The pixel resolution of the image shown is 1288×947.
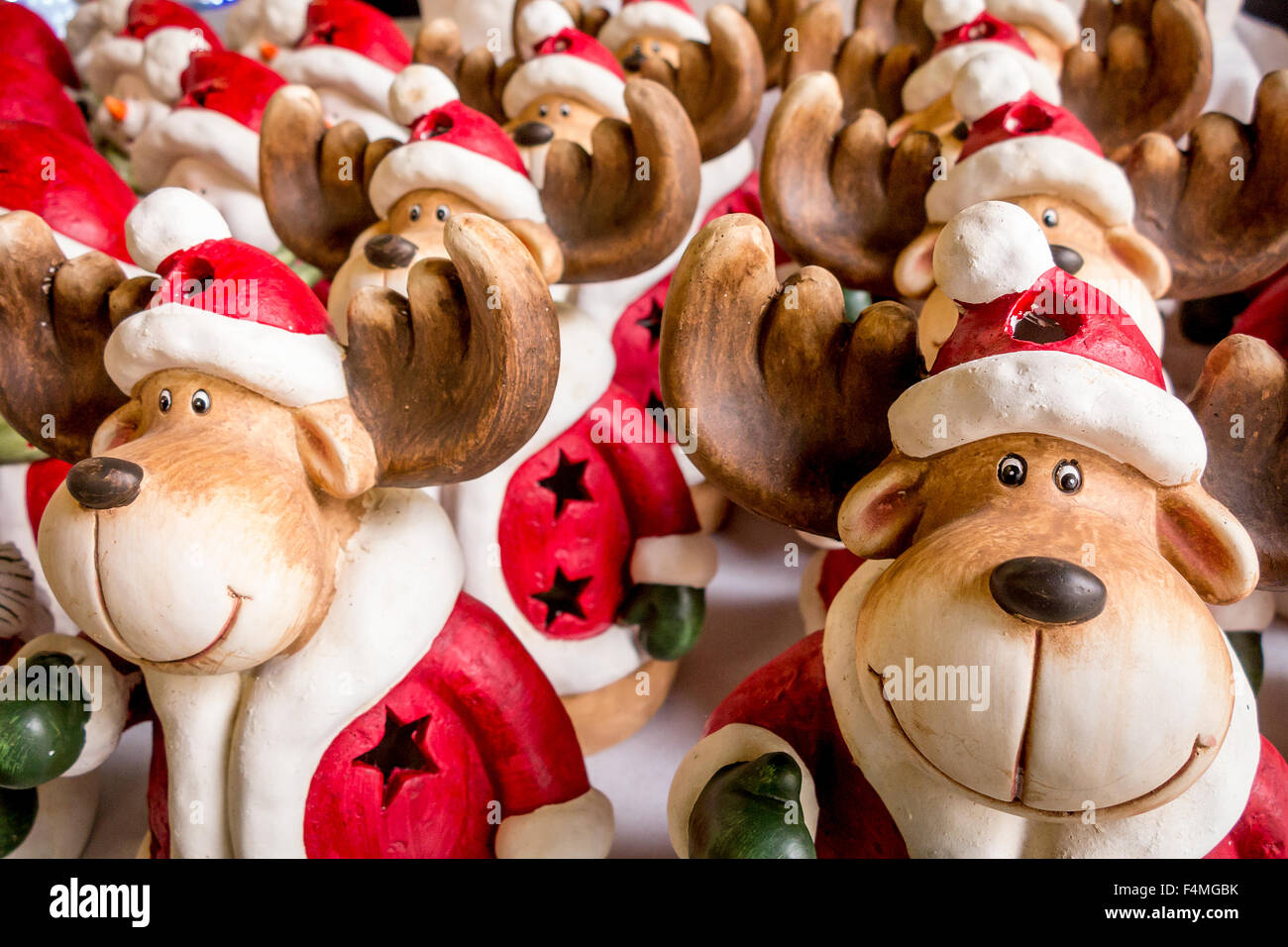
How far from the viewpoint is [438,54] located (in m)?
1.40

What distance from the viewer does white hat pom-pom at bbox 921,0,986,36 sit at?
3.91ft

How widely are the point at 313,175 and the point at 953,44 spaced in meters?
Answer: 0.71

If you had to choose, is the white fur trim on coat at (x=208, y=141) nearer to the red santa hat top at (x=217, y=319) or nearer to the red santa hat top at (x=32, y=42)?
the red santa hat top at (x=32, y=42)

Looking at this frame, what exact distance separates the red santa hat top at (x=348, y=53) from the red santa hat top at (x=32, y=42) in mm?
A: 442

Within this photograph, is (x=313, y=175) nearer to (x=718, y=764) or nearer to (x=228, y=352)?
(x=228, y=352)

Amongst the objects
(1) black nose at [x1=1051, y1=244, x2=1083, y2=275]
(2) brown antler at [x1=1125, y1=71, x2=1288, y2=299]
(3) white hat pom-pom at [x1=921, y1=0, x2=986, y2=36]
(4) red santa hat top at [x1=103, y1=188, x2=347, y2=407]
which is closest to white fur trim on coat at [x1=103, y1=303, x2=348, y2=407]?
(4) red santa hat top at [x1=103, y1=188, x2=347, y2=407]

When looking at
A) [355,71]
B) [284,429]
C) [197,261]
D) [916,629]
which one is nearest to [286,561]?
[284,429]

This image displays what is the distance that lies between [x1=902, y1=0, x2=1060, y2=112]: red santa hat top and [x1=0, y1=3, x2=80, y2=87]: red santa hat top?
1.32 metres

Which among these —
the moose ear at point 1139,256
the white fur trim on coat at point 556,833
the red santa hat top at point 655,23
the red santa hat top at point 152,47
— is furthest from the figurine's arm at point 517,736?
the red santa hat top at point 152,47

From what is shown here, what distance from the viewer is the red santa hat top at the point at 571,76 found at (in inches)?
48.3

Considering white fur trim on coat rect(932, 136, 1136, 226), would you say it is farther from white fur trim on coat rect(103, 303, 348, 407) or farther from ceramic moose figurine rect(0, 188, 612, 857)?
white fur trim on coat rect(103, 303, 348, 407)

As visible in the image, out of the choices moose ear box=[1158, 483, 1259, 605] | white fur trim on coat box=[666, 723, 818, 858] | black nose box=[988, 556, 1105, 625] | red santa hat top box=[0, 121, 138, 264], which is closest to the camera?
black nose box=[988, 556, 1105, 625]

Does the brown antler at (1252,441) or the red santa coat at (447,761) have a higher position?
the brown antler at (1252,441)
